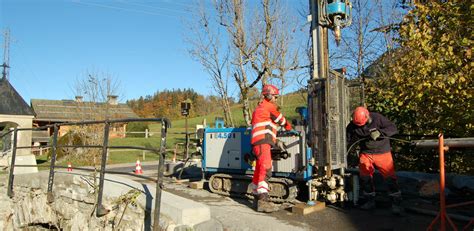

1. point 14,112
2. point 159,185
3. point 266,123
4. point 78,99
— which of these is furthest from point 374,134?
point 78,99

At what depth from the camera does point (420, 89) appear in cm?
639

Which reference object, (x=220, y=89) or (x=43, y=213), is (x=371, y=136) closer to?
Answer: (x=43, y=213)

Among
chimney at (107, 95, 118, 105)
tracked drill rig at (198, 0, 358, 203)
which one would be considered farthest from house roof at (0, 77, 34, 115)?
tracked drill rig at (198, 0, 358, 203)

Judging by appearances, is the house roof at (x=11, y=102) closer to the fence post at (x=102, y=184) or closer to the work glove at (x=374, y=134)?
the fence post at (x=102, y=184)

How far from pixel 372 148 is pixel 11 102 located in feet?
58.5

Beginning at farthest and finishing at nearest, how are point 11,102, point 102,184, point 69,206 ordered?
1. point 11,102
2. point 69,206
3. point 102,184

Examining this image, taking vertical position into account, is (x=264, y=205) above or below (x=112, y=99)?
below

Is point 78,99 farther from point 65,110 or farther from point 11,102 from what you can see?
point 65,110

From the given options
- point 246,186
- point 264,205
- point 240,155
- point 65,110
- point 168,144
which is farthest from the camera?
point 65,110

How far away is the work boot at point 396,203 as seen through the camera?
551cm

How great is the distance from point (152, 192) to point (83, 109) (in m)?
16.1

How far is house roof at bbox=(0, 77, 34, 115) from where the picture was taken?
58.6 feet

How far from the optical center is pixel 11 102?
59.8ft

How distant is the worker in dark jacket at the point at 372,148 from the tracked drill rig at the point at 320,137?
0.84ft
